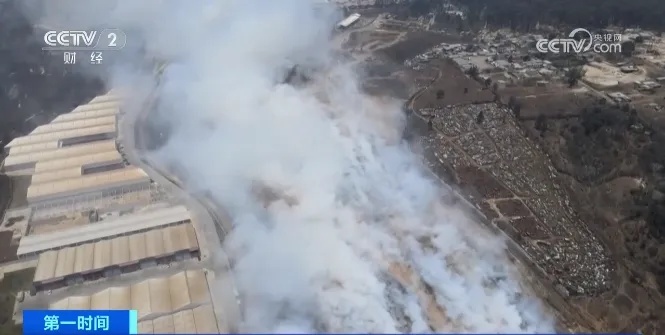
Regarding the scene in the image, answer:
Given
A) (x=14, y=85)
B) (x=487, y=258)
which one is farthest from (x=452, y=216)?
(x=14, y=85)

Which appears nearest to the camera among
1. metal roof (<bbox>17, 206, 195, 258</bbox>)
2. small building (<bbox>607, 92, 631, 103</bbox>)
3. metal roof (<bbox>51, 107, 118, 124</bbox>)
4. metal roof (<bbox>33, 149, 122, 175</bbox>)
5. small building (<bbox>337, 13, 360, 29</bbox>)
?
metal roof (<bbox>17, 206, 195, 258</bbox>)

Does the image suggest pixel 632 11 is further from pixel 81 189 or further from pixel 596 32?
pixel 81 189

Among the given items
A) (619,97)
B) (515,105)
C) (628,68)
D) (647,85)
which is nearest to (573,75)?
(619,97)

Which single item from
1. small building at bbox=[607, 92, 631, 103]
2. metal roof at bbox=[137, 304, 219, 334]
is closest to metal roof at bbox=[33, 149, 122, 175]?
metal roof at bbox=[137, 304, 219, 334]

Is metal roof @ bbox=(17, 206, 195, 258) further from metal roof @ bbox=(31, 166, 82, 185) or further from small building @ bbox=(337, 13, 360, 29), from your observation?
small building @ bbox=(337, 13, 360, 29)

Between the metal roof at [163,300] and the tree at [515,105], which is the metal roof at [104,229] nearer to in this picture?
the metal roof at [163,300]
